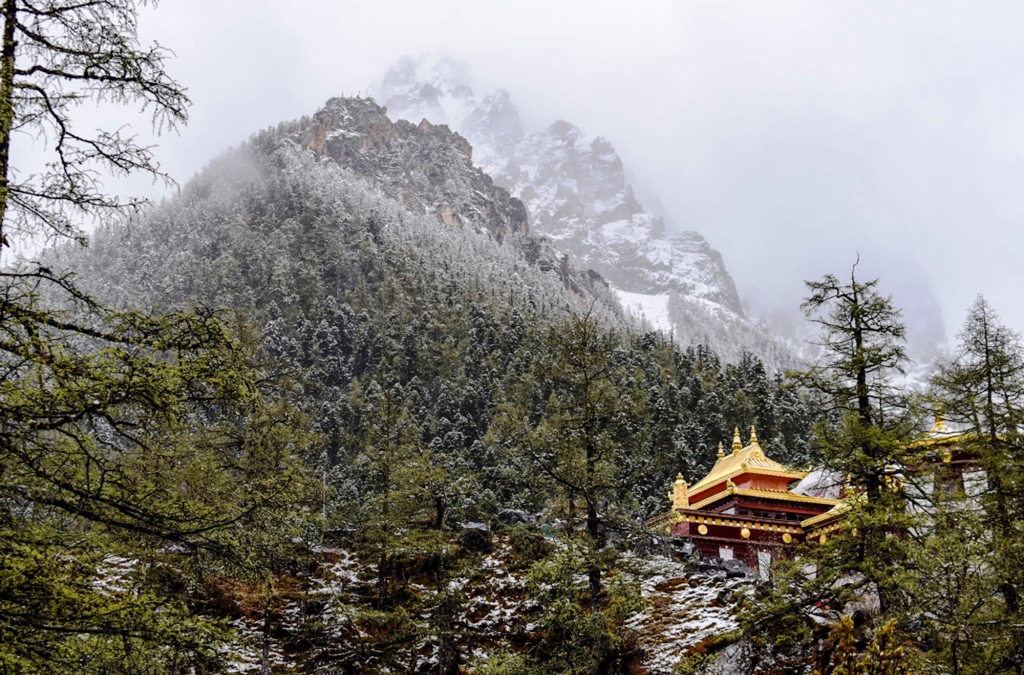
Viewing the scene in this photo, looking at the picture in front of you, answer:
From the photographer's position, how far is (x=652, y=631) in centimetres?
1884

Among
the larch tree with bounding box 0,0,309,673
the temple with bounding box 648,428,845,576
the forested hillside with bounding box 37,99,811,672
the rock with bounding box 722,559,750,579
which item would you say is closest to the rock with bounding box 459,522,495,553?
the forested hillside with bounding box 37,99,811,672

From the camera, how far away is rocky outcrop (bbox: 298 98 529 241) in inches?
5891

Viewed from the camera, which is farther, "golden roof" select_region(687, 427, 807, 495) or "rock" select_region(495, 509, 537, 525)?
"rock" select_region(495, 509, 537, 525)

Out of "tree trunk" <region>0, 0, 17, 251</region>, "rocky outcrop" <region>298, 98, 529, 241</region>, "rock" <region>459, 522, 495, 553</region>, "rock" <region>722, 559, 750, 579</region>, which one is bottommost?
"rock" <region>722, 559, 750, 579</region>

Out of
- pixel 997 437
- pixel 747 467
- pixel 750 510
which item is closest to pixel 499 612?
pixel 750 510

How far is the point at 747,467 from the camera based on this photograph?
30266mm

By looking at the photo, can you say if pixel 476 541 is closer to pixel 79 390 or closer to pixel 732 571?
pixel 732 571

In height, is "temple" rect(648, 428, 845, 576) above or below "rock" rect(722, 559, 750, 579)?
above

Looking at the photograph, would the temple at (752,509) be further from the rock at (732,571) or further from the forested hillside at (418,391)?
the forested hillside at (418,391)

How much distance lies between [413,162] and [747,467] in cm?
14409

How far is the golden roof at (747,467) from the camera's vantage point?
99.6 feet

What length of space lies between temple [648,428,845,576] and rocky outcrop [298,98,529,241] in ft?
393

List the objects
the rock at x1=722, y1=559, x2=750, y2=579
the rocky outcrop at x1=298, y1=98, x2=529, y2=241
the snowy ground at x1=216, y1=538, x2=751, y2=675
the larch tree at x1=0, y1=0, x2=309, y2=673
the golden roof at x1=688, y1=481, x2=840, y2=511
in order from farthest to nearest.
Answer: the rocky outcrop at x1=298, y1=98, x2=529, y2=241 → the golden roof at x1=688, y1=481, x2=840, y2=511 → the rock at x1=722, y1=559, x2=750, y2=579 → the snowy ground at x1=216, y1=538, x2=751, y2=675 → the larch tree at x1=0, y1=0, x2=309, y2=673

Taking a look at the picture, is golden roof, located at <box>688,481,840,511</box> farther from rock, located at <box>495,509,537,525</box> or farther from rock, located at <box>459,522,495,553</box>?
rock, located at <box>459,522,495,553</box>
